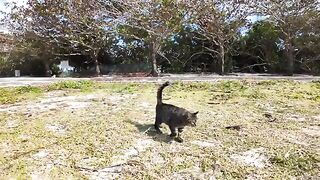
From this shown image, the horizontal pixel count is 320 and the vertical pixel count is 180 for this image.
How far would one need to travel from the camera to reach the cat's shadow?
4195 millimetres

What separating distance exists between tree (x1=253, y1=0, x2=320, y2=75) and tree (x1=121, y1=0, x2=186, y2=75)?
3.71m

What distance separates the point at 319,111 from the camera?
17.7 feet

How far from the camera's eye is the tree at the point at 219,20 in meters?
17.0

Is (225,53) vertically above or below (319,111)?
above

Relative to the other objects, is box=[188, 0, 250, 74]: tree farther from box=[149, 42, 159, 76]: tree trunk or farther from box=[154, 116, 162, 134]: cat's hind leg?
box=[154, 116, 162, 134]: cat's hind leg

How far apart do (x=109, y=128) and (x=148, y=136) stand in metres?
0.53

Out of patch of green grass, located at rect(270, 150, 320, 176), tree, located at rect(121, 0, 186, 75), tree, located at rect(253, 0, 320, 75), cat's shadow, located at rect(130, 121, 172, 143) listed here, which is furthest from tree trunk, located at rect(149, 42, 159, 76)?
patch of green grass, located at rect(270, 150, 320, 176)

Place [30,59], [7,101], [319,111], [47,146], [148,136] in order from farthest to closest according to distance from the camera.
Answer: [30,59] → [7,101] → [319,111] → [148,136] → [47,146]

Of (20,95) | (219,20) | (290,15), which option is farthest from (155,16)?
(20,95)

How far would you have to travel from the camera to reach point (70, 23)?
734 inches

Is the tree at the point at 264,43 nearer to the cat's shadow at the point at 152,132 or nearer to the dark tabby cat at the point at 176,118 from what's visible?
the cat's shadow at the point at 152,132

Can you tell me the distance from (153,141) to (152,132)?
0.29m

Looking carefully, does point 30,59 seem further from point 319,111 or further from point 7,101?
point 319,111

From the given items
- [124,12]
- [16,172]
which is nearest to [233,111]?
[16,172]
